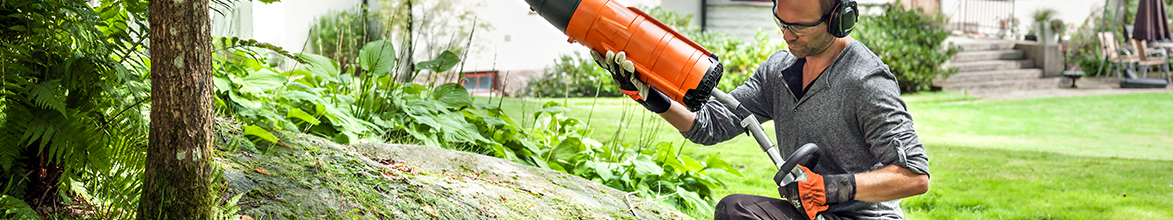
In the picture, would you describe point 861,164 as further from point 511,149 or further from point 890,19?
point 890,19

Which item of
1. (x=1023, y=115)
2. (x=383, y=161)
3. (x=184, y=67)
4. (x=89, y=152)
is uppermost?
(x=184, y=67)

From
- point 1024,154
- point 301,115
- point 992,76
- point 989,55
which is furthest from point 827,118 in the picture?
point 989,55

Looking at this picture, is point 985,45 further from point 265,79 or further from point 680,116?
point 265,79

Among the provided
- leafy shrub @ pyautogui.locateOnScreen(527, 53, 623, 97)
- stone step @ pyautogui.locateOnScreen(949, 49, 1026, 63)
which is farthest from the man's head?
stone step @ pyautogui.locateOnScreen(949, 49, 1026, 63)

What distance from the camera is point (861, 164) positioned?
6.93 ft

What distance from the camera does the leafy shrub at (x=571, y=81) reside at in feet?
37.6

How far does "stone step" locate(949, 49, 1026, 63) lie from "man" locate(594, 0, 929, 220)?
44.5 ft

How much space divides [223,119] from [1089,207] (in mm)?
4722

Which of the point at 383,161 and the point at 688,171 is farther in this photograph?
the point at 688,171

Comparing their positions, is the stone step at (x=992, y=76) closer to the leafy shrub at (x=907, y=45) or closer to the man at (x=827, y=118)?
the leafy shrub at (x=907, y=45)

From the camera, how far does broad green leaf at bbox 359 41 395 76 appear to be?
3.74m

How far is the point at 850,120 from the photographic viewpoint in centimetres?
208

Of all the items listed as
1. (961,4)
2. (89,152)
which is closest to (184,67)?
(89,152)

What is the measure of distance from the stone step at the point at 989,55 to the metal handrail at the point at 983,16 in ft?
13.1
